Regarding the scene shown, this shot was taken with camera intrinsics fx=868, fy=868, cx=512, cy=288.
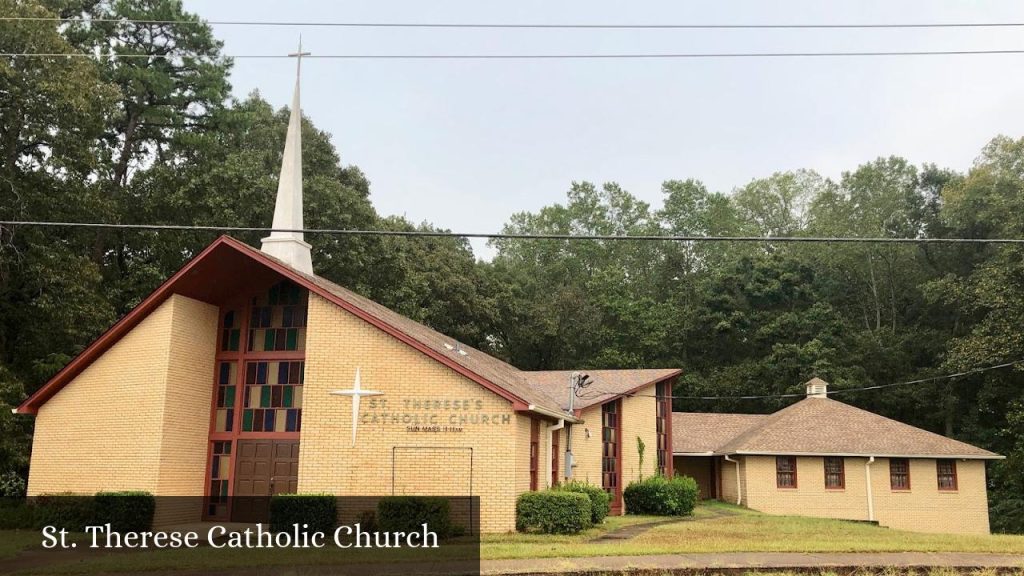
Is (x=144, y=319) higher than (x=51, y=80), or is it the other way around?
(x=51, y=80)

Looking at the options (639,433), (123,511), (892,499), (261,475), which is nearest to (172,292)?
(261,475)

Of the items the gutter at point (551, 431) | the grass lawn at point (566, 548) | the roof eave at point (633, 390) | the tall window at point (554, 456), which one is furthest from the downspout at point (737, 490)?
the gutter at point (551, 431)

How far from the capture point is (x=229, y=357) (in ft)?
70.3

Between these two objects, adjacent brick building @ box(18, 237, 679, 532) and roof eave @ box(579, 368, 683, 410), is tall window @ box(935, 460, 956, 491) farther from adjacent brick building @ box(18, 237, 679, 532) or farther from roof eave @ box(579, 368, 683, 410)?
adjacent brick building @ box(18, 237, 679, 532)

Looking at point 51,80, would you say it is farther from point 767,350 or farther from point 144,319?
point 767,350

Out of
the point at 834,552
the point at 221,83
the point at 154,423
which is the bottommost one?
the point at 834,552

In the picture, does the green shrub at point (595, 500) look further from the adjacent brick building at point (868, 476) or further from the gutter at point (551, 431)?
the adjacent brick building at point (868, 476)

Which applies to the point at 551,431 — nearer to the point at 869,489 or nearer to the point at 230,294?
the point at 230,294

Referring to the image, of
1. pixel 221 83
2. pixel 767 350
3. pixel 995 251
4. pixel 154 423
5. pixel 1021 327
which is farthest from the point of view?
pixel 767 350

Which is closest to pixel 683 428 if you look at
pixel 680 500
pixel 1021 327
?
pixel 680 500

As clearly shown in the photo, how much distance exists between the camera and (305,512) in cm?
1805

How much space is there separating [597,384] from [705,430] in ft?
38.0

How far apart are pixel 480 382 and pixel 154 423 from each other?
747 cm
